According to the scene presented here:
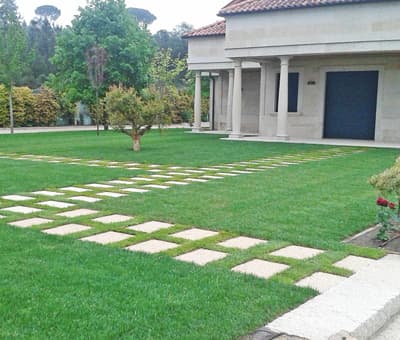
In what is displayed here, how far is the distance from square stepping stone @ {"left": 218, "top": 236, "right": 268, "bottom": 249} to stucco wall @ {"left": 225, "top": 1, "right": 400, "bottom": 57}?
13.4 meters

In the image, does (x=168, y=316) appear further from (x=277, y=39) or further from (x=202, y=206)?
(x=277, y=39)

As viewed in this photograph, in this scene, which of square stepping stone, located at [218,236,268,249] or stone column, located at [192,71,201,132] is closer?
square stepping stone, located at [218,236,268,249]

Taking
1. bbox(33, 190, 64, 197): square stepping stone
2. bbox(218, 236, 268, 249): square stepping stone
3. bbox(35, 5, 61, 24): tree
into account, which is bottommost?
bbox(33, 190, 64, 197): square stepping stone

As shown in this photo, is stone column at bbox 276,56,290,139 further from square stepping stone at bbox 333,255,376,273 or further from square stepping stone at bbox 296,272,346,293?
square stepping stone at bbox 296,272,346,293

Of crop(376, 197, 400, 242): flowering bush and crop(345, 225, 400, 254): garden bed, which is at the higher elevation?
crop(376, 197, 400, 242): flowering bush

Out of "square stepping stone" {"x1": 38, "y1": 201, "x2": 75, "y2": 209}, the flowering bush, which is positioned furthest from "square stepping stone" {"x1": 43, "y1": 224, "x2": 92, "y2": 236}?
the flowering bush

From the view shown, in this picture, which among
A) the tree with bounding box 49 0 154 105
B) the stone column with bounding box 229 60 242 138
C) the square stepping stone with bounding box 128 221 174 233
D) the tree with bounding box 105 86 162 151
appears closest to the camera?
the square stepping stone with bounding box 128 221 174 233

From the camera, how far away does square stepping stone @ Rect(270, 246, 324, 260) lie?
174 inches

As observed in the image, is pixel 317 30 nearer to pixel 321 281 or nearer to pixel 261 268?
pixel 261 268

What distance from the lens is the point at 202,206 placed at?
650cm

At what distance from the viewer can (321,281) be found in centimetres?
380

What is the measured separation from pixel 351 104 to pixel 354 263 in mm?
16731

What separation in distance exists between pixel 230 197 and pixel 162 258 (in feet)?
10.3

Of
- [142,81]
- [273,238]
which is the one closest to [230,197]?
[273,238]
